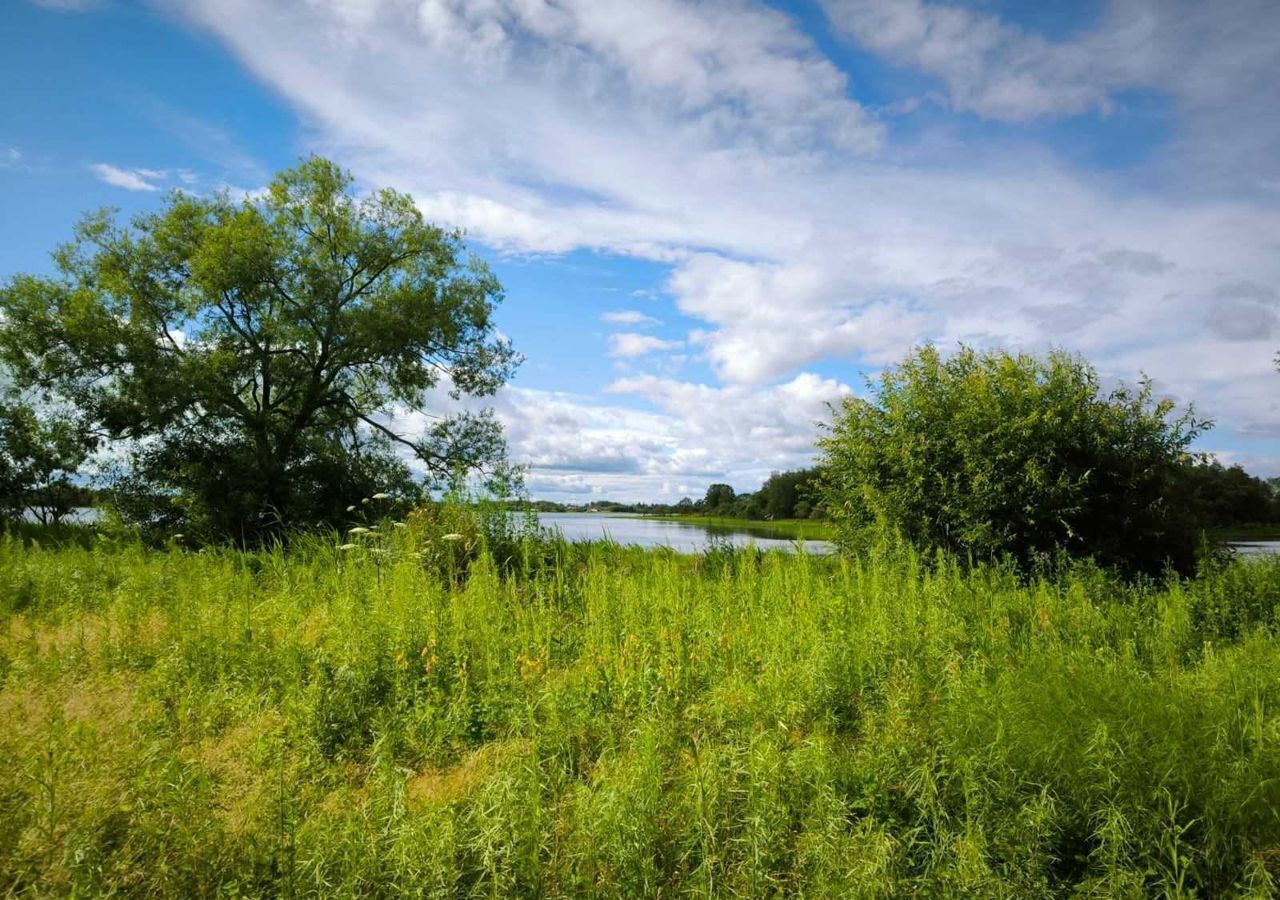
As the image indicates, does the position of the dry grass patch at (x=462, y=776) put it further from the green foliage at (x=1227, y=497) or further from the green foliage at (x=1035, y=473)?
the green foliage at (x=1227, y=497)

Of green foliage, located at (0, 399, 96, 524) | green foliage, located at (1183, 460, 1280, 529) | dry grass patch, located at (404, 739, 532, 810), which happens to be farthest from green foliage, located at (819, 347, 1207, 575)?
green foliage, located at (0, 399, 96, 524)

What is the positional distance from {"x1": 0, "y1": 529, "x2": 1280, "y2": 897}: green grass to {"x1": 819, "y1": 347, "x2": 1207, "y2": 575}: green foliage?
107 inches

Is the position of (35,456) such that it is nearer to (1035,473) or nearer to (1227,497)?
(1035,473)

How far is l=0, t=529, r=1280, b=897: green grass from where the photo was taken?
332cm

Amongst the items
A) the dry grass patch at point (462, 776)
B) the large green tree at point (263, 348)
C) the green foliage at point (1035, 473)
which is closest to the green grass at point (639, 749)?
the dry grass patch at point (462, 776)

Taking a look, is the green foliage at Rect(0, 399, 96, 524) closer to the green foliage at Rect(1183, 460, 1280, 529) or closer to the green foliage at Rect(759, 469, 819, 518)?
the green foliage at Rect(759, 469, 819, 518)

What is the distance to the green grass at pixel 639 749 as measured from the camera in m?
3.32

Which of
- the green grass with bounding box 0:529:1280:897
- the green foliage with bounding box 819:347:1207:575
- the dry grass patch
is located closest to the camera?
the green grass with bounding box 0:529:1280:897

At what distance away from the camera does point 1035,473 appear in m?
9.33

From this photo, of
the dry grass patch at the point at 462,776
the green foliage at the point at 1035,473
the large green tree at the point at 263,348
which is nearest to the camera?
the dry grass patch at the point at 462,776

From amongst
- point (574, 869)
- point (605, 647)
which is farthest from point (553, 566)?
point (574, 869)

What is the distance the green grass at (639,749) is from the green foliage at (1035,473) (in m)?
2.72

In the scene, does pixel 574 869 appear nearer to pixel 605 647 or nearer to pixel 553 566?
pixel 605 647

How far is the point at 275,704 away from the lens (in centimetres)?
512
